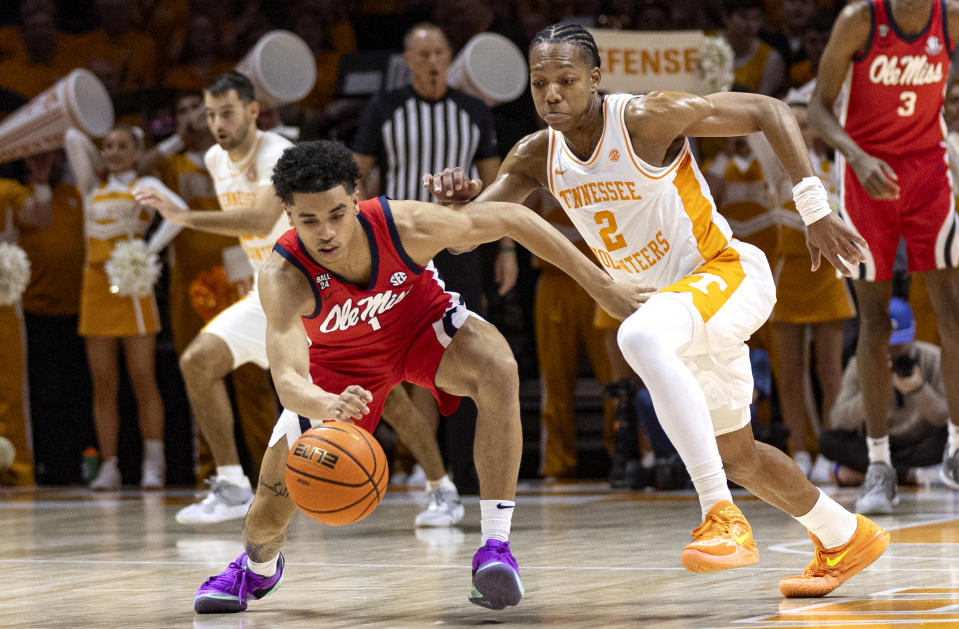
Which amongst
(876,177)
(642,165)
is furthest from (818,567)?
(876,177)

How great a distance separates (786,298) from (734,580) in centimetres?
380

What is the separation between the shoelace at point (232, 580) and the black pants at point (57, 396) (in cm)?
589

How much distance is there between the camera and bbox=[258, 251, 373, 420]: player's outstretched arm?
3045mm

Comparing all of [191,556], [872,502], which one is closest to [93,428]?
[191,556]

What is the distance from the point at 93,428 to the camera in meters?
9.47

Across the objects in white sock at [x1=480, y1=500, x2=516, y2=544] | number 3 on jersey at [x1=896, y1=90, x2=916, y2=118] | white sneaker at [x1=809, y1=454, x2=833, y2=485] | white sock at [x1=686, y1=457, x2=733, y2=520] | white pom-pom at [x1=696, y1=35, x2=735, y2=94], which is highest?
white pom-pom at [x1=696, y1=35, x2=735, y2=94]

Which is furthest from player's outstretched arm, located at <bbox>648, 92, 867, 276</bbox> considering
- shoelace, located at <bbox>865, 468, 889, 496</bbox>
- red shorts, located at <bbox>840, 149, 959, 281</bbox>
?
shoelace, located at <bbox>865, 468, 889, 496</bbox>

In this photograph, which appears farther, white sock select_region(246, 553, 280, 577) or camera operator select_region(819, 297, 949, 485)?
camera operator select_region(819, 297, 949, 485)

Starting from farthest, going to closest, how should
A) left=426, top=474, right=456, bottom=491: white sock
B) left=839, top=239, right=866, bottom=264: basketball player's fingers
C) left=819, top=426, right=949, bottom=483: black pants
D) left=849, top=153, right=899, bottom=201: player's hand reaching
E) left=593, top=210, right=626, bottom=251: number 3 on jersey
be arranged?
left=819, top=426, right=949, bottom=483: black pants, left=426, top=474, right=456, bottom=491: white sock, left=849, top=153, right=899, bottom=201: player's hand reaching, left=593, top=210, right=626, bottom=251: number 3 on jersey, left=839, top=239, right=866, bottom=264: basketball player's fingers

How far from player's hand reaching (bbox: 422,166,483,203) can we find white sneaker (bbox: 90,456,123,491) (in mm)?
5582

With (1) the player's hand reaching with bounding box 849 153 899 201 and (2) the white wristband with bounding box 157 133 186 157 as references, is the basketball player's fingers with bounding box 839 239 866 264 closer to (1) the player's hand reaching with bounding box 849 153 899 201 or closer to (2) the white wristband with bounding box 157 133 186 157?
(1) the player's hand reaching with bounding box 849 153 899 201

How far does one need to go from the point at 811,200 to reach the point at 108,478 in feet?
20.7

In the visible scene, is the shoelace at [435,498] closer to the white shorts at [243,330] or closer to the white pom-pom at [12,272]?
the white shorts at [243,330]

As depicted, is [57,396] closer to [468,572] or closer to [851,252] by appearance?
[468,572]
